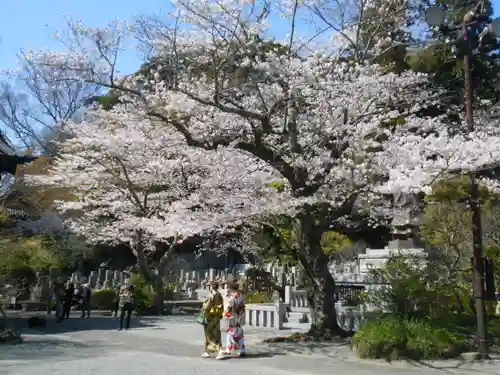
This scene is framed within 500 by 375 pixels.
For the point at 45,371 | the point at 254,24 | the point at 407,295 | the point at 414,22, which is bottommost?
the point at 45,371

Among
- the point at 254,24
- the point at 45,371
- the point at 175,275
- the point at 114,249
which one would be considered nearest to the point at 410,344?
the point at 45,371

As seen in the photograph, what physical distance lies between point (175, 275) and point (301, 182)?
19315 mm

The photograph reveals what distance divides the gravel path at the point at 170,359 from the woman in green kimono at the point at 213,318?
1.33ft

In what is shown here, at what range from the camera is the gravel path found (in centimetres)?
956

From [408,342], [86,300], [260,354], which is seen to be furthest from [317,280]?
[86,300]

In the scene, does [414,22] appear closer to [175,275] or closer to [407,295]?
[407,295]

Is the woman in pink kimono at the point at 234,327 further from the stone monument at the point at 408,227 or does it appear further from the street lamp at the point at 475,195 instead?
the stone monument at the point at 408,227

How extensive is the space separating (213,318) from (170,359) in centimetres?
122

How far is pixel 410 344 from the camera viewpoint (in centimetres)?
1036

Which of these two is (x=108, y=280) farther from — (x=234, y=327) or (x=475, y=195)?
(x=475, y=195)

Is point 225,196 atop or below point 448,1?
below

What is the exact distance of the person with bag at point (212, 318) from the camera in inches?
451

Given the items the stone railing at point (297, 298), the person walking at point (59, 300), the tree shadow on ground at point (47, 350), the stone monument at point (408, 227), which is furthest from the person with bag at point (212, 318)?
the person walking at point (59, 300)

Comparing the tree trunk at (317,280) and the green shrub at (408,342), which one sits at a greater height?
the tree trunk at (317,280)
